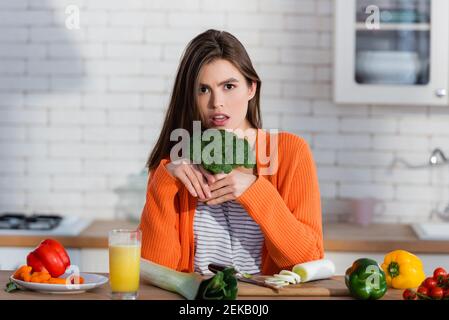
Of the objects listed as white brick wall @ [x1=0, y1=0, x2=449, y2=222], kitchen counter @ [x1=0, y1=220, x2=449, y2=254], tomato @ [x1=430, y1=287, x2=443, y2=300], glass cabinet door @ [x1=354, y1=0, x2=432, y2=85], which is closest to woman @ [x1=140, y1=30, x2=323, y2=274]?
tomato @ [x1=430, y1=287, x2=443, y2=300]

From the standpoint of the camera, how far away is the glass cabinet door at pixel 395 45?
3920 mm

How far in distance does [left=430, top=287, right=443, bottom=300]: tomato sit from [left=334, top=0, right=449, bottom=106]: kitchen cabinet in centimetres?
207

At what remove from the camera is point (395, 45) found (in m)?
3.97

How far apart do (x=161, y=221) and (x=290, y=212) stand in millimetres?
380

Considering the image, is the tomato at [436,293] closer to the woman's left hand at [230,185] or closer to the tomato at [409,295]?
the tomato at [409,295]

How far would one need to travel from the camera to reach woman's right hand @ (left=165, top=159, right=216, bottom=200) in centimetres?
229

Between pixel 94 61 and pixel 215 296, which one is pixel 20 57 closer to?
pixel 94 61

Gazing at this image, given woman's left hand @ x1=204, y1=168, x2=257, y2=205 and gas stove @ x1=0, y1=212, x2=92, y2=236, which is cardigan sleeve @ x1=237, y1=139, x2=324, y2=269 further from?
gas stove @ x1=0, y1=212, x2=92, y2=236

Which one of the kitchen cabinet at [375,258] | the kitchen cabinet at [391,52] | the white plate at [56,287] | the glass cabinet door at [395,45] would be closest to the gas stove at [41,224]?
the kitchen cabinet at [375,258]

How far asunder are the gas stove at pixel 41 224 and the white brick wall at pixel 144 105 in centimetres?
23

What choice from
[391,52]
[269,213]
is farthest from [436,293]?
[391,52]

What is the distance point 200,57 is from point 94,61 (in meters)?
1.85

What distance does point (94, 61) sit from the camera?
4.19m

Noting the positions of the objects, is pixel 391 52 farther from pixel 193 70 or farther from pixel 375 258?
pixel 193 70
